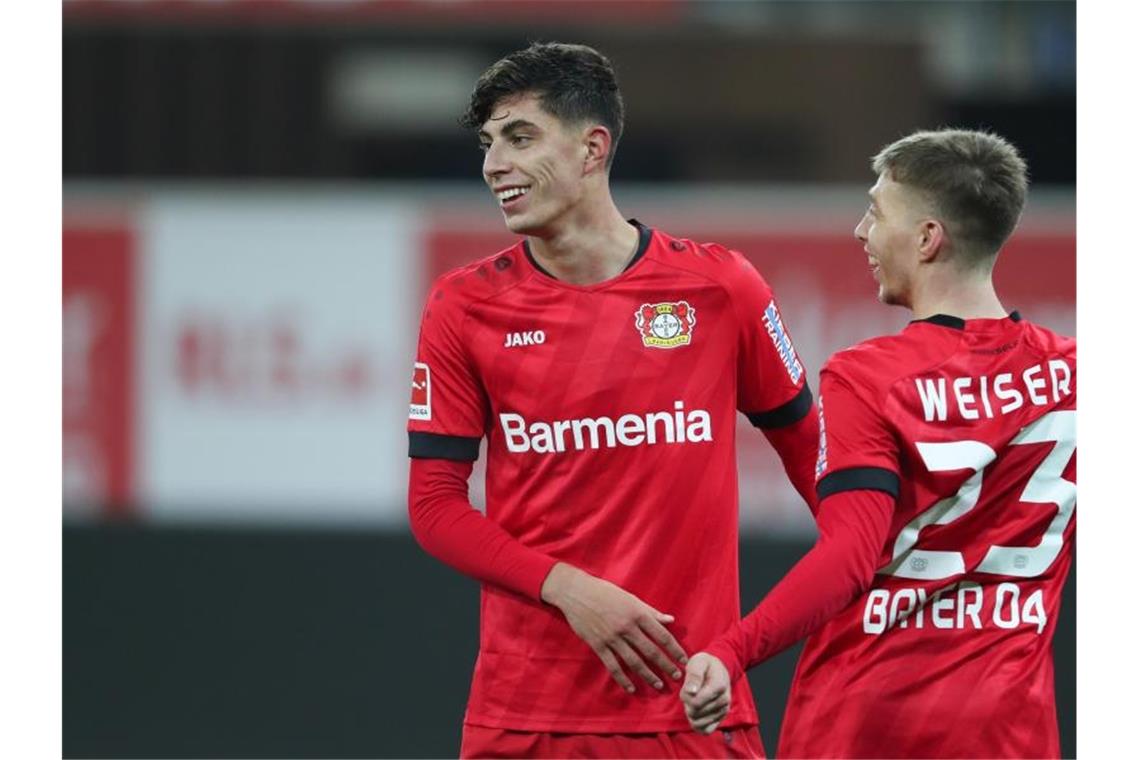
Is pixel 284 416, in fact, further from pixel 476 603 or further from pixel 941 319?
pixel 941 319

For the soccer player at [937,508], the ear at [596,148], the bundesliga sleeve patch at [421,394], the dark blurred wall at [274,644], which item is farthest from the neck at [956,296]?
the dark blurred wall at [274,644]

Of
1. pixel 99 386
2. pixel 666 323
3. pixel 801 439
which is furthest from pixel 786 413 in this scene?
pixel 99 386

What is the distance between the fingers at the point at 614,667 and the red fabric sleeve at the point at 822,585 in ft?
0.74

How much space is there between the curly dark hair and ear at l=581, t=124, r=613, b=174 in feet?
0.04

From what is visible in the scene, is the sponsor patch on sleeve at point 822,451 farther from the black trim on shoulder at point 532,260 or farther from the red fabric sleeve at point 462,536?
the black trim on shoulder at point 532,260

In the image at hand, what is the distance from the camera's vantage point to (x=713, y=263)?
130 inches

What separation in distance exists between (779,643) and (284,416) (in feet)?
15.5

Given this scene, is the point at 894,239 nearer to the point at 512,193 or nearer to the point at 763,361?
the point at 763,361

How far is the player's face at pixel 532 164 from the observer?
10.6 ft

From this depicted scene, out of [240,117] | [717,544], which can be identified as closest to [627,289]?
[717,544]

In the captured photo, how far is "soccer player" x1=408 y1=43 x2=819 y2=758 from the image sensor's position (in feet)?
10.4

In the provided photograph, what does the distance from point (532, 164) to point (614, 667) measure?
3.00 feet

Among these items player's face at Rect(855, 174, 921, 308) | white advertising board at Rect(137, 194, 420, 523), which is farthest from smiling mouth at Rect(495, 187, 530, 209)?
white advertising board at Rect(137, 194, 420, 523)

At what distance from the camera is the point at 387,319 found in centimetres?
732
